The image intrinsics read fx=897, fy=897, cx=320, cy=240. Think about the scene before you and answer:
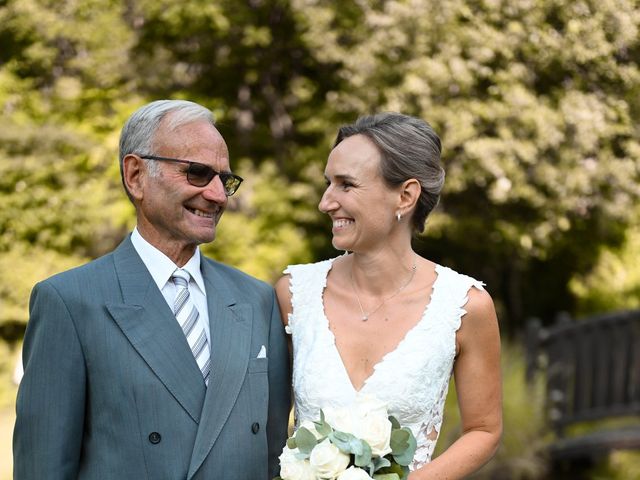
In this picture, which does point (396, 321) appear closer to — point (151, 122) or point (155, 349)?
point (155, 349)

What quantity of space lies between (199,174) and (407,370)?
1.05m

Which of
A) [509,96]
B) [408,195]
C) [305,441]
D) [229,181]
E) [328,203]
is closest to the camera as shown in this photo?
[305,441]

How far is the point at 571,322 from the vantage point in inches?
394

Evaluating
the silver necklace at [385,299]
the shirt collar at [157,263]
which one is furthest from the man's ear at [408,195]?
the shirt collar at [157,263]

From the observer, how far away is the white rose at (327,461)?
2654 mm

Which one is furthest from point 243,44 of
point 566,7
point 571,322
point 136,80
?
point 571,322

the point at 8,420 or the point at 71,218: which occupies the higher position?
the point at 71,218

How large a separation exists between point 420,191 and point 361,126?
33 centimetres

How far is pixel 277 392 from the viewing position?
3.26 meters

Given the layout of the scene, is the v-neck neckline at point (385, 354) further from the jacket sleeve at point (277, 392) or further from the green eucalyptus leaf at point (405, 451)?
the green eucalyptus leaf at point (405, 451)

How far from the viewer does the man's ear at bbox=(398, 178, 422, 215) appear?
3.33 m

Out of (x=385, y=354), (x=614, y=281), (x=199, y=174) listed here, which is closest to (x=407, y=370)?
(x=385, y=354)

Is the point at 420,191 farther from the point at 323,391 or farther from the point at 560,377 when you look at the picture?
the point at 560,377

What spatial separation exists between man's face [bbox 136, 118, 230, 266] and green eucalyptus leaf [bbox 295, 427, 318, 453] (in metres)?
0.69
